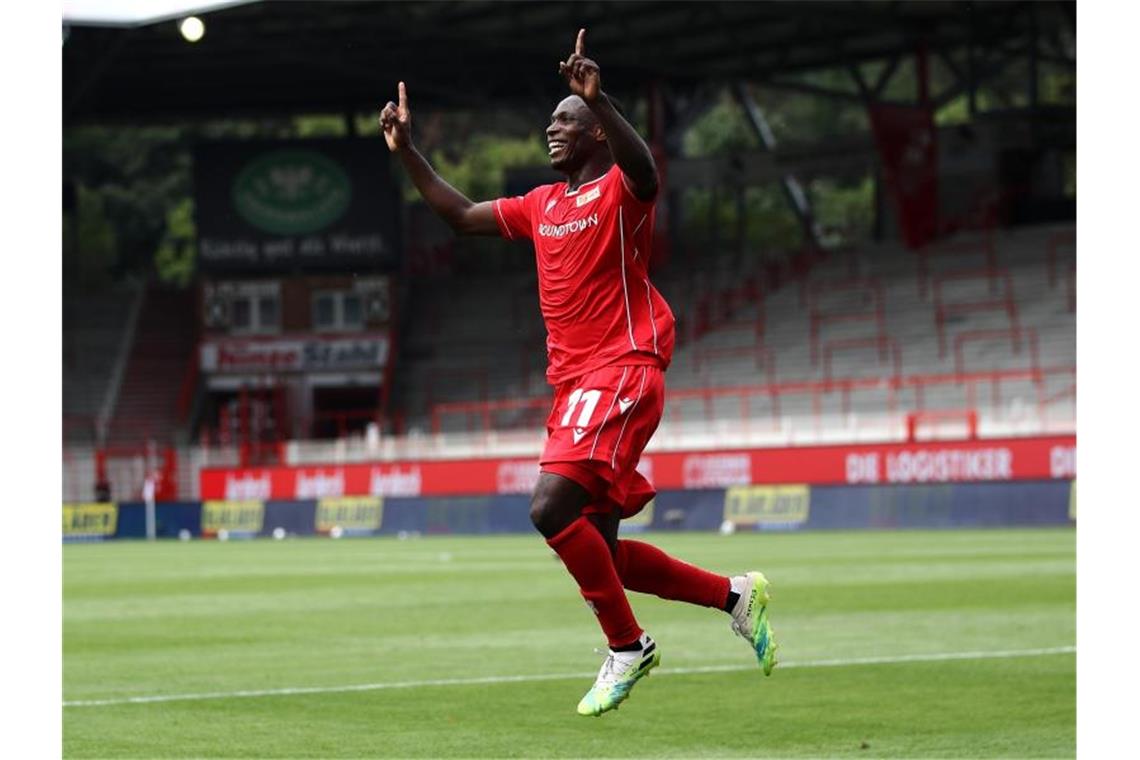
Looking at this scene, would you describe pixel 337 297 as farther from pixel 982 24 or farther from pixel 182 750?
pixel 182 750

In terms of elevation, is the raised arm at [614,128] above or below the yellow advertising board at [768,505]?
above

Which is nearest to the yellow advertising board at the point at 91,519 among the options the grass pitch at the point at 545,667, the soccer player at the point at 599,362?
the grass pitch at the point at 545,667

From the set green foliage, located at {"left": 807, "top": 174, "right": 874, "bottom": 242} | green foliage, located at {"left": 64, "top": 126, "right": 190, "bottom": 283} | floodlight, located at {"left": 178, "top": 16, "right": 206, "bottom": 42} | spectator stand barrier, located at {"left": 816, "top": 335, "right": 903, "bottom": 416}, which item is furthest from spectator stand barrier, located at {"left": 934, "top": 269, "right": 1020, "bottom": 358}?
green foliage, located at {"left": 64, "top": 126, "right": 190, "bottom": 283}

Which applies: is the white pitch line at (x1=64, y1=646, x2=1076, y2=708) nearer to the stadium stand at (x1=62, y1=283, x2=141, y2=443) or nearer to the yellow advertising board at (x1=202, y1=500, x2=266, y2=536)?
the yellow advertising board at (x1=202, y1=500, x2=266, y2=536)

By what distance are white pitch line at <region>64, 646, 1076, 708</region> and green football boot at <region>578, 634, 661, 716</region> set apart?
473cm

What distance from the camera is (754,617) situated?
7738 millimetres

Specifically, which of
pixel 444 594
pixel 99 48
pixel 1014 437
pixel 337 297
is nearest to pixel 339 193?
pixel 337 297

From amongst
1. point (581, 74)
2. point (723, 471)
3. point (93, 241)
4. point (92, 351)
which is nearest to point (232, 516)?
point (723, 471)

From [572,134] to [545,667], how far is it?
20.6ft

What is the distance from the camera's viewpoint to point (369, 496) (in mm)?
42906

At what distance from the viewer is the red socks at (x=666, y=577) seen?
7.70 meters

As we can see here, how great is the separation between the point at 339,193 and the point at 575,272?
48.0 meters

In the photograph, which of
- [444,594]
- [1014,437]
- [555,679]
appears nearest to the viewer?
[555,679]

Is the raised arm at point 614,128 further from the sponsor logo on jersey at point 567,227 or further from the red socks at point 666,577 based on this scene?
the red socks at point 666,577
